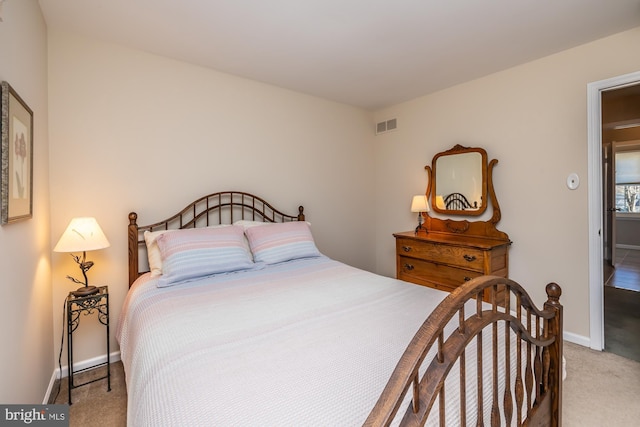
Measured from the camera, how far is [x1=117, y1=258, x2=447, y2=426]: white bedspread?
0.84m

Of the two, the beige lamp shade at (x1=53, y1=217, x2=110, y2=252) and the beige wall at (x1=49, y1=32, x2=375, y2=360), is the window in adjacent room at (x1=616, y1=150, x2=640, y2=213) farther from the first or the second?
the beige lamp shade at (x1=53, y1=217, x2=110, y2=252)

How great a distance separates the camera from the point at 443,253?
9.39ft

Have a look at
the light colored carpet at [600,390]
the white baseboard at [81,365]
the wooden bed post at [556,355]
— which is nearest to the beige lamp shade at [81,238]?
the white baseboard at [81,365]

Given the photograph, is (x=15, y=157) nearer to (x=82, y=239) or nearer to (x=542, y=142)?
(x=82, y=239)

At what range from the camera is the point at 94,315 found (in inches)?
89.6

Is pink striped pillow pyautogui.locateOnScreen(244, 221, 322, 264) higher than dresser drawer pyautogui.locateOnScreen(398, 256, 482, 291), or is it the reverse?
pink striped pillow pyautogui.locateOnScreen(244, 221, 322, 264)

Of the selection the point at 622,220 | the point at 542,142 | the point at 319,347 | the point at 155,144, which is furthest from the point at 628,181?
the point at 155,144

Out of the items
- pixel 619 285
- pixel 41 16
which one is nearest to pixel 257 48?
pixel 41 16

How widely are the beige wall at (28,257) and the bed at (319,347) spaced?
0.43 meters

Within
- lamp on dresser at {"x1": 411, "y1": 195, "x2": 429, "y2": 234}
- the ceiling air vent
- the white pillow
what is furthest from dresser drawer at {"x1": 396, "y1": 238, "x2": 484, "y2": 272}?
the white pillow

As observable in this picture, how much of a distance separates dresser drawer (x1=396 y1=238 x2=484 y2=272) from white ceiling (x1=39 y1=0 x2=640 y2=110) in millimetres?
1697

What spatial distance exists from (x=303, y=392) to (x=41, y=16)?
273 cm

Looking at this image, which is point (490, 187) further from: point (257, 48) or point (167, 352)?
point (167, 352)

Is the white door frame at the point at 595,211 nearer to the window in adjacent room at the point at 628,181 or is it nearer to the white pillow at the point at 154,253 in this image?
the white pillow at the point at 154,253
